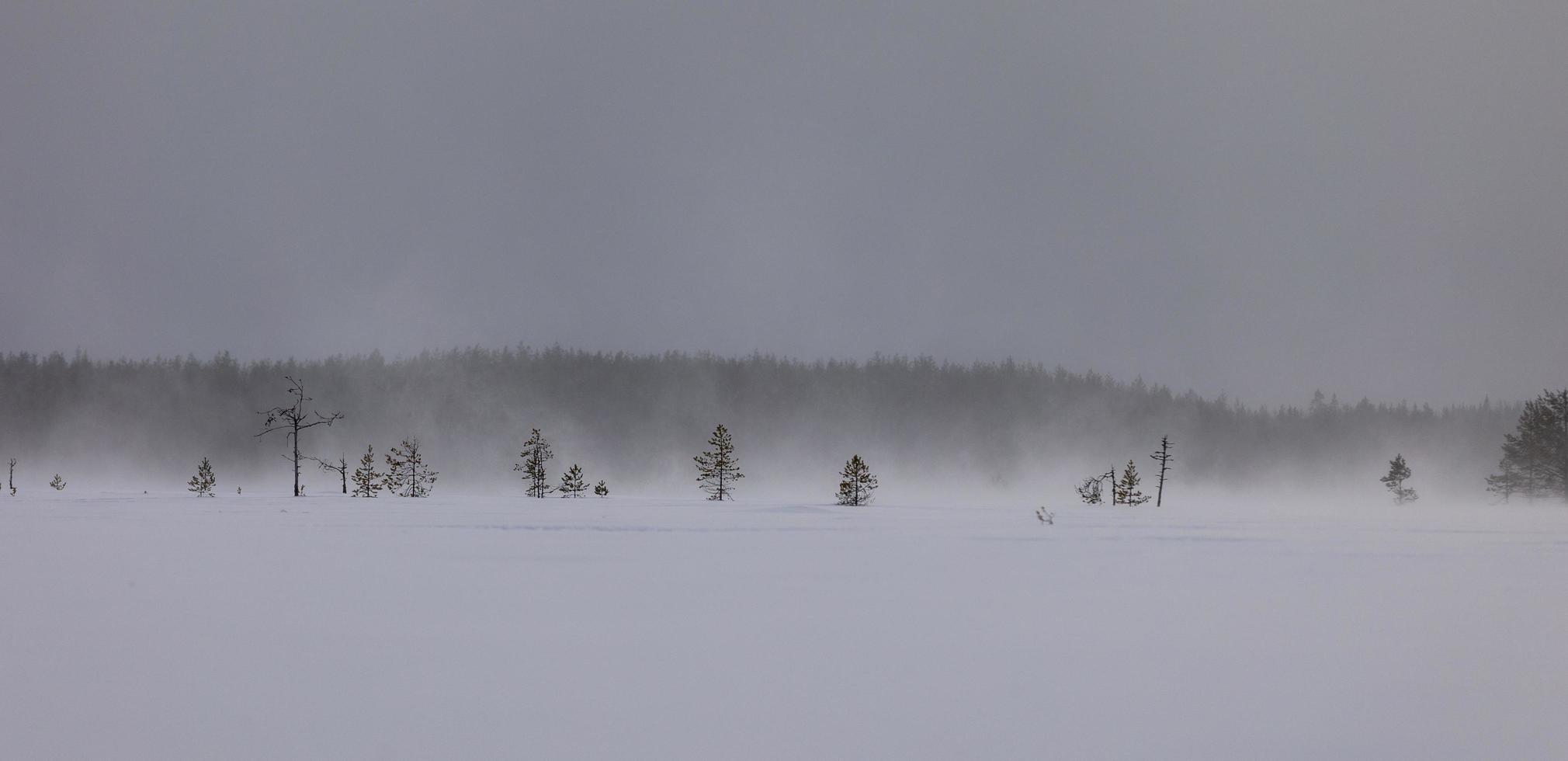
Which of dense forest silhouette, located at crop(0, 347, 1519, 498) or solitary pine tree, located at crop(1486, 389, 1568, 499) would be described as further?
dense forest silhouette, located at crop(0, 347, 1519, 498)

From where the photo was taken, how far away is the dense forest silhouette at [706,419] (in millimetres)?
138250

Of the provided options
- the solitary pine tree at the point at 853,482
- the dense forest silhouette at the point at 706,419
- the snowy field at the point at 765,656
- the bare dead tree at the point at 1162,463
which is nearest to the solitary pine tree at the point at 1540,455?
the bare dead tree at the point at 1162,463

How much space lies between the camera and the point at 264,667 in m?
5.57

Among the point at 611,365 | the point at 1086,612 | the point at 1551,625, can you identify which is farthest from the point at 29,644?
the point at 611,365

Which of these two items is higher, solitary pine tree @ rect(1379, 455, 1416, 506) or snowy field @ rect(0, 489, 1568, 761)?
snowy field @ rect(0, 489, 1568, 761)

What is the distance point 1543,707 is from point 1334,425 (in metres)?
174

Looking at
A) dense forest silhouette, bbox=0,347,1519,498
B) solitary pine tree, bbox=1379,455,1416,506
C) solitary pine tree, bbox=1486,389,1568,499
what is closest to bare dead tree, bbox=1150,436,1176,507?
solitary pine tree, bbox=1379,455,1416,506

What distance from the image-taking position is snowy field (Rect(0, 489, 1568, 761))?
4.36 metres

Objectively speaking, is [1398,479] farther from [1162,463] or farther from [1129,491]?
[1129,491]

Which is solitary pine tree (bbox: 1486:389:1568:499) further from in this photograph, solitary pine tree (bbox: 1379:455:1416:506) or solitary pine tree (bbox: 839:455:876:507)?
solitary pine tree (bbox: 839:455:876:507)

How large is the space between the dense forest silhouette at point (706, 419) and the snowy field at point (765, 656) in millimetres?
120911

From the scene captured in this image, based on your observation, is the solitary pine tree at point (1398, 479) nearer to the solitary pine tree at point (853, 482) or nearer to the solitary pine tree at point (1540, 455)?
the solitary pine tree at point (1540, 455)

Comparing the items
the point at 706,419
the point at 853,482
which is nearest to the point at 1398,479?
the point at 853,482

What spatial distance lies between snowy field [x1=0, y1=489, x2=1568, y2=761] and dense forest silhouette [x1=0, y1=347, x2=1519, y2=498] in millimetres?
120911
